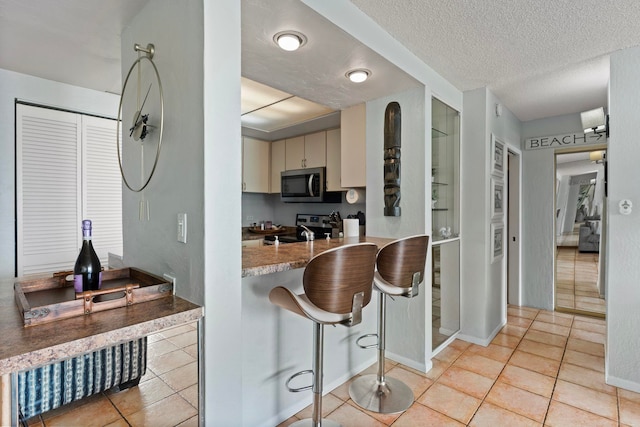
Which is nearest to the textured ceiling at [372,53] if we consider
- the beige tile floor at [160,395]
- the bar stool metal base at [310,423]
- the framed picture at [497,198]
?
the framed picture at [497,198]

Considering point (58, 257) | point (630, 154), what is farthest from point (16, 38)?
point (630, 154)

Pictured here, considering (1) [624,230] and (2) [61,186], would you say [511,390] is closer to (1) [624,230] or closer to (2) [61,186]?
(1) [624,230]

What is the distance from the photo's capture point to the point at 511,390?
87.8 inches

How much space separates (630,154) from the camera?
2207mm

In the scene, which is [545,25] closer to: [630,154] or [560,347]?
[630,154]

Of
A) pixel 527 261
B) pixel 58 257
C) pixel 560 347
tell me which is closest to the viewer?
pixel 58 257

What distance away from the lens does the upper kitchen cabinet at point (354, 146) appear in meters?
2.92

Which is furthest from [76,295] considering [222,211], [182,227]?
[222,211]

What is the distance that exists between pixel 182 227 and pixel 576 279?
488cm

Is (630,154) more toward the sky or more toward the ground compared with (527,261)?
more toward the sky

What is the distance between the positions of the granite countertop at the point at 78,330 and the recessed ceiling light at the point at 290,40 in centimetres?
140

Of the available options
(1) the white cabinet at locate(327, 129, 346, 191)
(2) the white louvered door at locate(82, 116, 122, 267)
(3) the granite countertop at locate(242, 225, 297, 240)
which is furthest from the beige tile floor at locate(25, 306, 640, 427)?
(3) the granite countertop at locate(242, 225, 297, 240)

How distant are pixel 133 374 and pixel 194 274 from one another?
0.39m

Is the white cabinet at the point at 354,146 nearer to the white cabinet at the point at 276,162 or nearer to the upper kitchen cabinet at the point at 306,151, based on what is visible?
the upper kitchen cabinet at the point at 306,151
